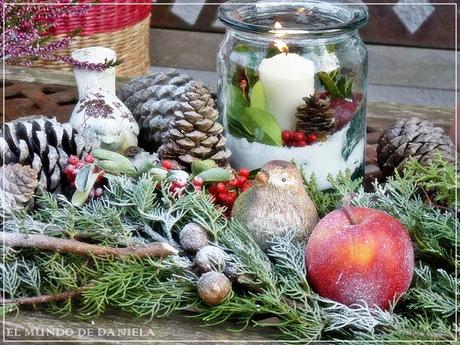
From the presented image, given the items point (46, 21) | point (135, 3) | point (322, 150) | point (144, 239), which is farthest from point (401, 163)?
point (135, 3)

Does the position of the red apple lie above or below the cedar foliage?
above

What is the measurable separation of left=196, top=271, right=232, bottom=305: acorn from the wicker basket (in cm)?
125

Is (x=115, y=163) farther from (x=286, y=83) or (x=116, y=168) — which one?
(x=286, y=83)

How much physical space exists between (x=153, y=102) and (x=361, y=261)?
17.2 inches

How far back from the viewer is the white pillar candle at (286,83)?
915 millimetres

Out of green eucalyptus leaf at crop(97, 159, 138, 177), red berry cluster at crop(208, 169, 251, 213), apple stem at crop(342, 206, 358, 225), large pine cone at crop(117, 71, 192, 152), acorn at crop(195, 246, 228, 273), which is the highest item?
apple stem at crop(342, 206, 358, 225)

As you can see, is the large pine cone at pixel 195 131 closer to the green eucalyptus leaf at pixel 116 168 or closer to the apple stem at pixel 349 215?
the green eucalyptus leaf at pixel 116 168

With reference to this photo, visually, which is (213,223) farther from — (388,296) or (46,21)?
(46,21)

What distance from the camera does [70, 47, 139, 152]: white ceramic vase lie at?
3.10 ft

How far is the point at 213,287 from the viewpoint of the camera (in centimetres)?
68

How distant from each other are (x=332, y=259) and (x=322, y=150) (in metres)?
0.26

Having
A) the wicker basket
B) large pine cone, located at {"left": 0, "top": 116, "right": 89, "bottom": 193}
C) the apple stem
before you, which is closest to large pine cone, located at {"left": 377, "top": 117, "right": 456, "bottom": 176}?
the apple stem

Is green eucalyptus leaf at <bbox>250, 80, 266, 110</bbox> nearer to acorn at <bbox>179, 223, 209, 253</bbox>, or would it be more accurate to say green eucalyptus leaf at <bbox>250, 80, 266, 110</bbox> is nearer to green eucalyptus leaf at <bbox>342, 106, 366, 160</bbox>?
green eucalyptus leaf at <bbox>342, 106, 366, 160</bbox>

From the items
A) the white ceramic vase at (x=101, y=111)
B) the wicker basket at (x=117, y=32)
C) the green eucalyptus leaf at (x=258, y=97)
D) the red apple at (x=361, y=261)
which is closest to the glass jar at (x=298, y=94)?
the green eucalyptus leaf at (x=258, y=97)
